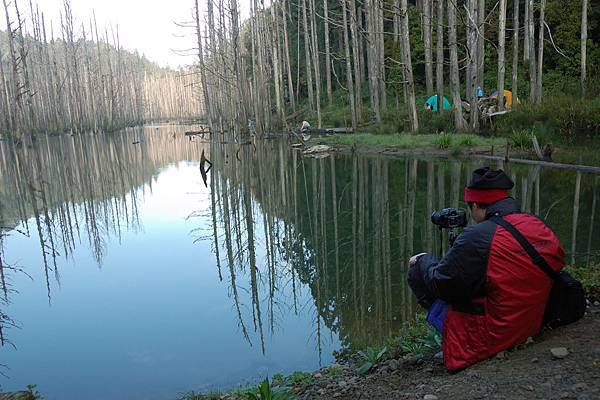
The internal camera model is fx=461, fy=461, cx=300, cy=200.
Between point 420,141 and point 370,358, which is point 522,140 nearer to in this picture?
point 420,141

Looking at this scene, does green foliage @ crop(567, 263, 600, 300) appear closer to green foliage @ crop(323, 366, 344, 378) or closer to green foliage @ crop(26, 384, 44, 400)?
green foliage @ crop(323, 366, 344, 378)

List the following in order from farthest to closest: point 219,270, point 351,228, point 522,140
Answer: point 522,140 < point 351,228 < point 219,270

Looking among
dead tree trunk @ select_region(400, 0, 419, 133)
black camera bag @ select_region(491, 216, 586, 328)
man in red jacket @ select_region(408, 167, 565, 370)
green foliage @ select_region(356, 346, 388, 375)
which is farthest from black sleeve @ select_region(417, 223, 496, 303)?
dead tree trunk @ select_region(400, 0, 419, 133)

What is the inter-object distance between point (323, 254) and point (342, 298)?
1544 millimetres

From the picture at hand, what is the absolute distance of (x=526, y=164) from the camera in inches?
501

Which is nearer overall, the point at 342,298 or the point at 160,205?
the point at 342,298

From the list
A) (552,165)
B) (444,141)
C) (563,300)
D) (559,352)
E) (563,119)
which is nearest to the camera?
(559,352)

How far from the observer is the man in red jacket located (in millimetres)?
2709

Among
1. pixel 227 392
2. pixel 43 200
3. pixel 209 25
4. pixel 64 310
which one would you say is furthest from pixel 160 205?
pixel 209 25

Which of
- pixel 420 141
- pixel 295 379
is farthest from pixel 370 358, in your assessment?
pixel 420 141

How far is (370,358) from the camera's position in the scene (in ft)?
12.4

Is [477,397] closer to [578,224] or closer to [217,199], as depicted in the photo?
[578,224]

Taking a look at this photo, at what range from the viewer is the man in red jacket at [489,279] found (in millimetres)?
2709

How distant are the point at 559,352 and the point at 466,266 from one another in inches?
31.0
